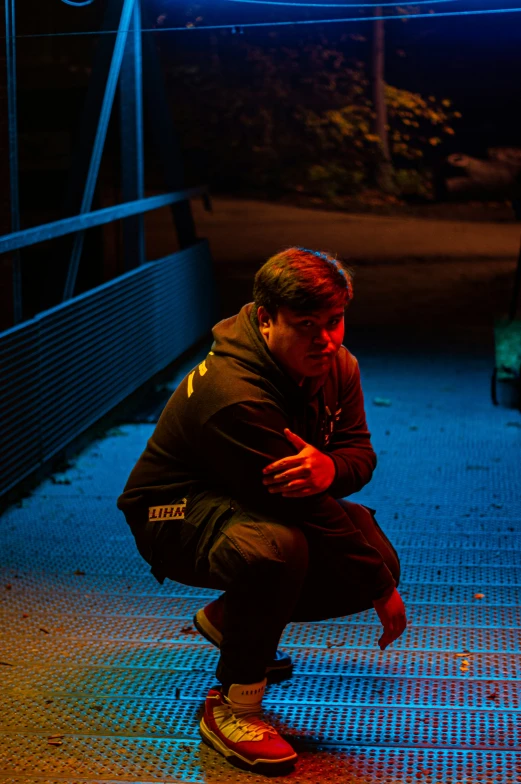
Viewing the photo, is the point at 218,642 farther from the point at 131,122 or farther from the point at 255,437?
the point at 131,122

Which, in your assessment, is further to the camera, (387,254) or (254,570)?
(387,254)

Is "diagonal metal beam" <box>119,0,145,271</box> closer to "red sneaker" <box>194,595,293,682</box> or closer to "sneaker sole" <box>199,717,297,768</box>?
"red sneaker" <box>194,595,293,682</box>

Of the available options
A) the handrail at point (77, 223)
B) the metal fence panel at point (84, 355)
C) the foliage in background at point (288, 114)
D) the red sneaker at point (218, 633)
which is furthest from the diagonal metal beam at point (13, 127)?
the foliage in background at point (288, 114)

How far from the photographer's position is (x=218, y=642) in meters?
3.01

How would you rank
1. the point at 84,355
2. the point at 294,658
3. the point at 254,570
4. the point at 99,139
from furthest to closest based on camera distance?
the point at 99,139 → the point at 84,355 → the point at 294,658 → the point at 254,570

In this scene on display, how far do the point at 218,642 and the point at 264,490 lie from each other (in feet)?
2.24

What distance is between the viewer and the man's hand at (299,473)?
8.25 ft

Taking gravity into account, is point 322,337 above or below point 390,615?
above

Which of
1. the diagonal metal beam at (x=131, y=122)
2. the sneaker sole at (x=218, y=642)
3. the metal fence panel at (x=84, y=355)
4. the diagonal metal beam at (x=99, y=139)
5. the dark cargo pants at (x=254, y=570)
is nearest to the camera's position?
the dark cargo pants at (x=254, y=570)

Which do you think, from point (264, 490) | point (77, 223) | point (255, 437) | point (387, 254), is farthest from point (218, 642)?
point (387, 254)

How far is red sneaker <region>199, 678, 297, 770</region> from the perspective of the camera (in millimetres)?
2533

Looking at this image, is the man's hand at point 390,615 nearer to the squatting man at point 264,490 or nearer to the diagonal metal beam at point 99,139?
the squatting man at point 264,490

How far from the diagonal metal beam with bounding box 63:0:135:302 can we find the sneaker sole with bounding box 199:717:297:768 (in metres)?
3.81

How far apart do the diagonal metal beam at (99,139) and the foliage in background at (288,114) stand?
16.6 m
